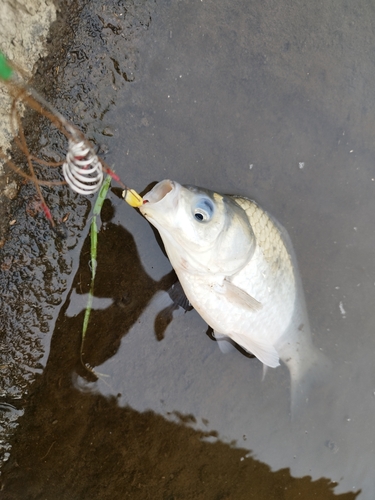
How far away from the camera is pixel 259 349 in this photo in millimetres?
2643

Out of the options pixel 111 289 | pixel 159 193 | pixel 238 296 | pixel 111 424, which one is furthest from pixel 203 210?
pixel 111 424

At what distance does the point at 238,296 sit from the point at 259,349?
0.46 metres

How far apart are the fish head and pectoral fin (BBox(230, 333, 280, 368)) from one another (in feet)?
1.61

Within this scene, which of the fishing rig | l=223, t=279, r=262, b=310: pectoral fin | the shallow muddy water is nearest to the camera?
the fishing rig

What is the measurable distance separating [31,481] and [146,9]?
322 centimetres

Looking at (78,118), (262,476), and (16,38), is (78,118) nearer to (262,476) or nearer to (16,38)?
(16,38)

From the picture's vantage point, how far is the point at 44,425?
2650mm

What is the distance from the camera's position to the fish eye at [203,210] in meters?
2.24

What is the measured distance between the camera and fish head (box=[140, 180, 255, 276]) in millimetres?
2205

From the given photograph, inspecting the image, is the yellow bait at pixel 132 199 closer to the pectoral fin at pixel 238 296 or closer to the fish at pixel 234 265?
the fish at pixel 234 265

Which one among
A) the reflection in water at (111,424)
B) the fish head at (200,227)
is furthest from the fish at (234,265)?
the reflection in water at (111,424)

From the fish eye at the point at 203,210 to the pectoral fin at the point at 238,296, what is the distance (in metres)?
0.44

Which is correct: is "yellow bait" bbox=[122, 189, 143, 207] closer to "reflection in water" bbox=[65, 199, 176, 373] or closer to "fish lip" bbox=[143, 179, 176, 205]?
"fish lip" bbox=[143, 179, 176, 205]

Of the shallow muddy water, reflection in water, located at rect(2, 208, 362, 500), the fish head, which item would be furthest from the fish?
reflection in water, located at rect(2, 208, 362, 500)
